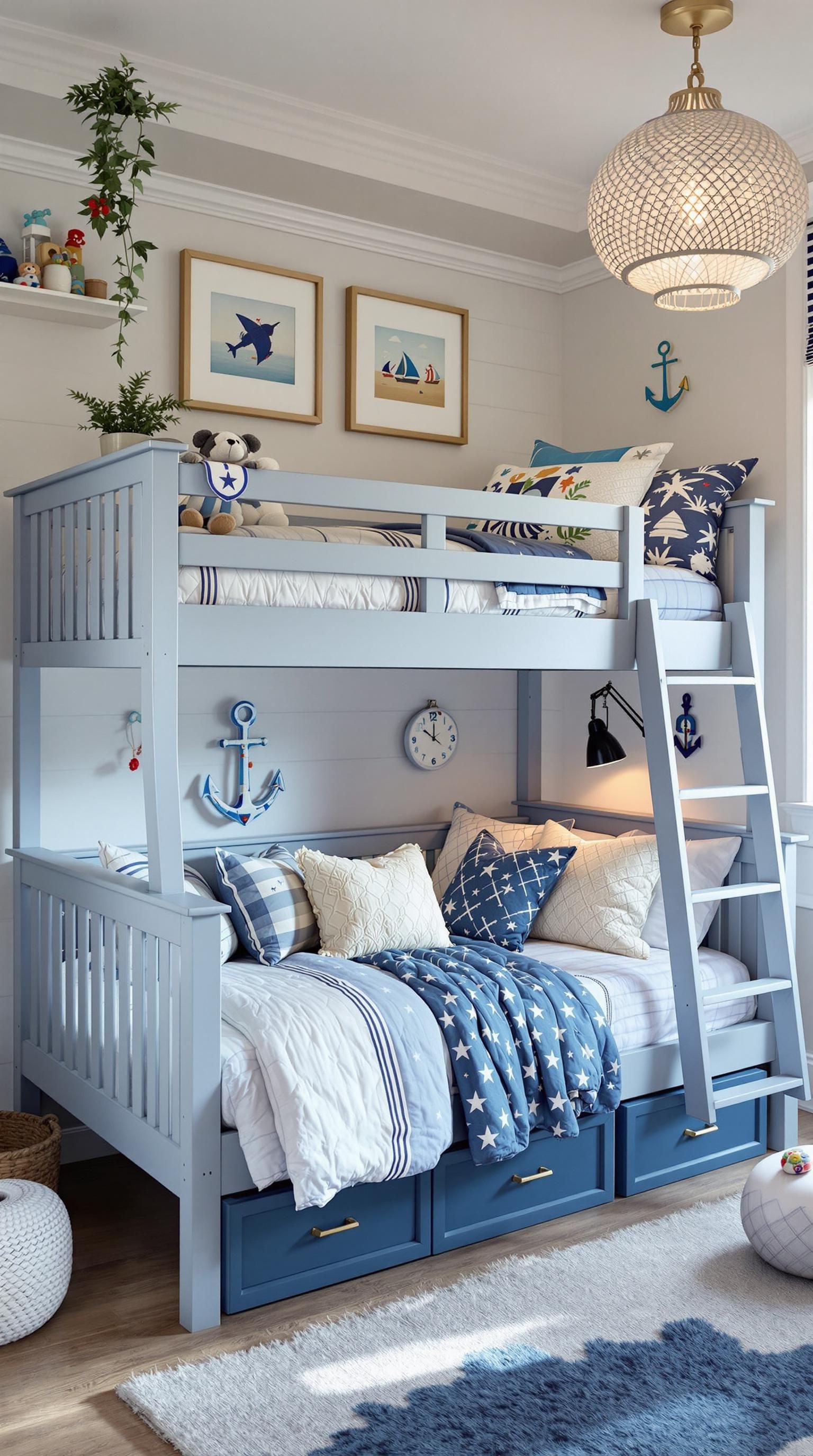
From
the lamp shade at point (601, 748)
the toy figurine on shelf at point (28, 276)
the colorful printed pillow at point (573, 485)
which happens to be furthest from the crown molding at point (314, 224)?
the lamp shade at point (601, 748)

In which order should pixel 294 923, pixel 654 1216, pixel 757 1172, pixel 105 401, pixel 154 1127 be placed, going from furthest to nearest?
pixel 105 401
pixel 294 923
pixel 654 1216
pixel 757 1172
pixel 154 1127

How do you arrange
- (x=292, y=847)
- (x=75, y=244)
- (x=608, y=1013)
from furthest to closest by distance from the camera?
1. (x=292, y=847)
2. (x=75, y=244)
3. (x=608, y=1013)

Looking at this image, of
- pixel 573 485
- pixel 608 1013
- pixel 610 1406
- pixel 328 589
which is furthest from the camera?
pixel 573 485

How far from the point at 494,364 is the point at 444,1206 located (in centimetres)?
270

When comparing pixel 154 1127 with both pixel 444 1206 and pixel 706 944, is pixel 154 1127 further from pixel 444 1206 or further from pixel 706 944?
pixel 706 944

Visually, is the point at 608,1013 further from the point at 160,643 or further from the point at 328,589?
the point at 160,643

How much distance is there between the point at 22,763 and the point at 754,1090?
200 centimetres

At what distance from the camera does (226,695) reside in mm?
3436

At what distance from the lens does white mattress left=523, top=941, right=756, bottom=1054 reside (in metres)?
2.92

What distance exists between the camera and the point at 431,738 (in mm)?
3883

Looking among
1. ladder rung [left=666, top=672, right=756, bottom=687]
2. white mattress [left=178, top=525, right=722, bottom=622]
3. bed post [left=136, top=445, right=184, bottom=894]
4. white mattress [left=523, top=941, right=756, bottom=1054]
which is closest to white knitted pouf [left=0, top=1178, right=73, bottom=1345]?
bed post [left=136, top=445, right=184, bottom=894]

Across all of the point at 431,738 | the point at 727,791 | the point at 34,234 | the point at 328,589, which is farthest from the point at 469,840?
the point at 34,234

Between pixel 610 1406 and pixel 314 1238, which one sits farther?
pixel 314 1238

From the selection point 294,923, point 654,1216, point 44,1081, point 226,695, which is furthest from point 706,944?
point 44,1081
